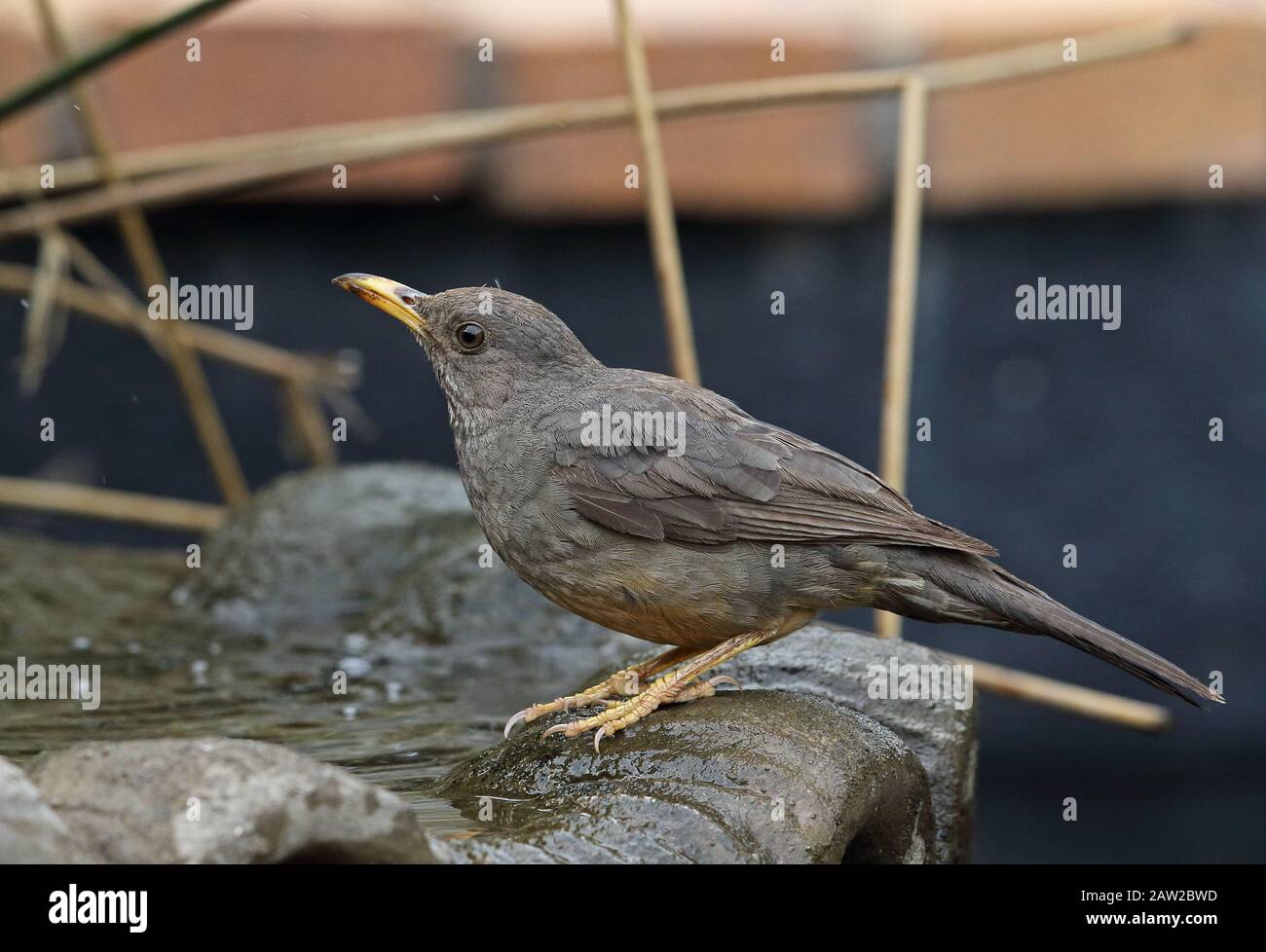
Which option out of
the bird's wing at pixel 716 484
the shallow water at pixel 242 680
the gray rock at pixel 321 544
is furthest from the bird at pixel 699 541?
the gray rock at pixel 321 544

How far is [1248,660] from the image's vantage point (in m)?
6.59

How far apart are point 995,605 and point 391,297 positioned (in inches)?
63.3

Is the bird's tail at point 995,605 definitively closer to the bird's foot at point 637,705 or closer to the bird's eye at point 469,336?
the bird's foot at point 637,705

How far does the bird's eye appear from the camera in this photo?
13.0ft

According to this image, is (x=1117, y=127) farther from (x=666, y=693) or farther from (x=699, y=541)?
(x=666, y=693)

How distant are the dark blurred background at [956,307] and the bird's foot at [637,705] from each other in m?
3.12

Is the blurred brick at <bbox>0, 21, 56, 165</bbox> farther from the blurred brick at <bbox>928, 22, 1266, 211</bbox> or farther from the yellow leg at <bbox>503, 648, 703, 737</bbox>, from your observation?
the yellow leg at <bbox>503, 648, 703, 737</bbox>

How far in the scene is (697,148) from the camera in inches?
251

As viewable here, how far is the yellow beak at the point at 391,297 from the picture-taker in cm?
405

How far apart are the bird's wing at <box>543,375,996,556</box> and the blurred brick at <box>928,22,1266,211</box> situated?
2.94m

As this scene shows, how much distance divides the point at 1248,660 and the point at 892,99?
2.59 m

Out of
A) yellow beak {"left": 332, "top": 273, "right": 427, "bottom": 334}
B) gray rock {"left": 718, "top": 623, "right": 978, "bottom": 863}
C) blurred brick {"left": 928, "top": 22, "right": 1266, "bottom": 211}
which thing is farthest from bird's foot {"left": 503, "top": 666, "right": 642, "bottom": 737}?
blurred brick {"left": 928, "top": 22, "right": 1266, "bottom": 211}

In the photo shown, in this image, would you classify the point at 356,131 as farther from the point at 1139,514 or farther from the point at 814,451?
the point at 1139,514

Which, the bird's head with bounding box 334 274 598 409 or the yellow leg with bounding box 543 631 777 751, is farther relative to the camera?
the bird's head with bounding box 334 274 598 409
